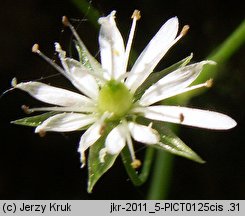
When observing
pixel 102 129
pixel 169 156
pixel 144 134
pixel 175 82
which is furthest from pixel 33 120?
pixel 169 156

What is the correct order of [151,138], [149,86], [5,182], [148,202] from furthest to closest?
[5,182], [148,202], [149,86], [151,138]

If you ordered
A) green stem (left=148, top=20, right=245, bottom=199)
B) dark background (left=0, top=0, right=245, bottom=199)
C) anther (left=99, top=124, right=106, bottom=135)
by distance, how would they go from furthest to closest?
dark background (left=0, top=0, right=245, bottom=199)
green stem (left=148, top=20, right=245, bottom=199)
anther (left=99, top=124, right=106, bottom=135)

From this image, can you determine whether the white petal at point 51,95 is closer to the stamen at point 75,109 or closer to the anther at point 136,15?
the stamen at point 75,109

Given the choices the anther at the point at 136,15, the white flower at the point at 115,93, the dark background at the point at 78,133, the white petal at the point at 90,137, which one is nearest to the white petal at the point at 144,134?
the white flower at the point at 115,93

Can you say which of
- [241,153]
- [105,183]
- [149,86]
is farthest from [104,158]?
[241,153]

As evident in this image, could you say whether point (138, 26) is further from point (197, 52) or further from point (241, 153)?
point (241, 153)

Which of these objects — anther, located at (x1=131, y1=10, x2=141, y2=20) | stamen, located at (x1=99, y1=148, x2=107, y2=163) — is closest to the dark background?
anther, located at (x1=131, y1=10, x2=141, y2=20)

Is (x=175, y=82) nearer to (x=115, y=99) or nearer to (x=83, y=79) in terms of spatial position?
(x=115, y=99)

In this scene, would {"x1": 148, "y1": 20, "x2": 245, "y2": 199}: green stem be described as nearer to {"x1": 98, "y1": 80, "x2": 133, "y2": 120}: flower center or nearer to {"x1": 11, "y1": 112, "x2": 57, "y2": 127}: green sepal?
{"x1": 98, "y1": 80, "x2": 133, "y2": 120}: flower center
